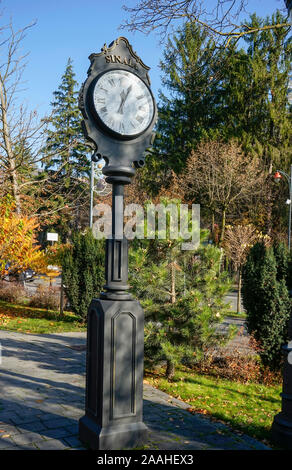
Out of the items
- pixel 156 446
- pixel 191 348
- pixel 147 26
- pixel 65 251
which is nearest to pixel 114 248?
pixel 156 446

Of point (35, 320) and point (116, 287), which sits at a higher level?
point (116, 287)

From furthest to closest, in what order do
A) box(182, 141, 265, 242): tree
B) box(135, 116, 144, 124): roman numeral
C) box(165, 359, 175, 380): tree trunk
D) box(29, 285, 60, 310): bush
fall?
1. box(182, 141, 265, 242): tree
2. box(29, 285, 60, 310): bush
3. box(165, 359, 175, 380): tree trunk
4. box(135, 116, 144, 124): roman numeral

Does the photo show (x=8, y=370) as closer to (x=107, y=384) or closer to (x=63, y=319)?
(x=107, y=384)

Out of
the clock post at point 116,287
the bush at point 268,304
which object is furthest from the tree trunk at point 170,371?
the clock post at point 116,287

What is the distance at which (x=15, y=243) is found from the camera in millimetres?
11664

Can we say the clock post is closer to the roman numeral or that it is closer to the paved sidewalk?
the roman numeral

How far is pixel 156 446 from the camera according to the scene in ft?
12.9

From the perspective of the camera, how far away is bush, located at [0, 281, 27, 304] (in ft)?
52.1

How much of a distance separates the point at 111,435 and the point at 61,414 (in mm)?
1274

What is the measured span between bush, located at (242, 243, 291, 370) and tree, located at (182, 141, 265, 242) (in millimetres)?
14955

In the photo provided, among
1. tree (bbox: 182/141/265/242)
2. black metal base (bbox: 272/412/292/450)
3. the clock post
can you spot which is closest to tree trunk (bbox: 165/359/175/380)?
black metal base (bbox: 272/412/292/450)

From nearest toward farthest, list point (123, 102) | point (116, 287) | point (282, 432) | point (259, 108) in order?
point (116, 287), point (123, 102), point (282, 432), point (259, 108)

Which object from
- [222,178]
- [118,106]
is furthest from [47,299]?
[222,178]

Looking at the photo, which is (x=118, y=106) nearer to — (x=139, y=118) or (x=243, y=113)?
(x=139, y=118)
